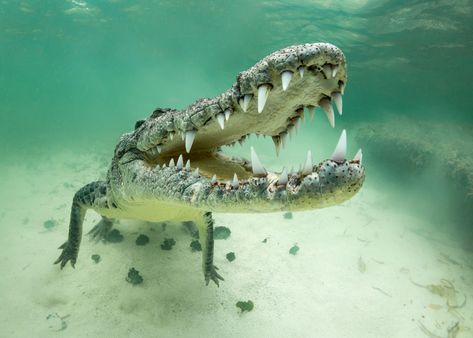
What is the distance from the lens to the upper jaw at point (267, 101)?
187 cm

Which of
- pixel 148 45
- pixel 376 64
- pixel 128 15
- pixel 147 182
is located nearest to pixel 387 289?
pixel 147 182

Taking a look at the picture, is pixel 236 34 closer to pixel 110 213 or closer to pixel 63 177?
pixel 63 177

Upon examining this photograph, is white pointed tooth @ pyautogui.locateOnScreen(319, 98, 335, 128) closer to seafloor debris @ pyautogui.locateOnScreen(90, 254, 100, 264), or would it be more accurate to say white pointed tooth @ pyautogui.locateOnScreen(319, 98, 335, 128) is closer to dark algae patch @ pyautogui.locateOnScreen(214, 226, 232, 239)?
dark algae patch @ pyautogui.locateOnScreen(214, 226, 232, 239)

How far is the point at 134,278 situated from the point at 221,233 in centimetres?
200

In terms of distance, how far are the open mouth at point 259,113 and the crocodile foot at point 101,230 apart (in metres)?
2.95

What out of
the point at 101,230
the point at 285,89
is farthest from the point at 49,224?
the point at 285,89

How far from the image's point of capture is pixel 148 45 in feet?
133

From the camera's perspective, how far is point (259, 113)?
239 centimetres

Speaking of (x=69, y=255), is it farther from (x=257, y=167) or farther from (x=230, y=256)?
(x=257, y=167)

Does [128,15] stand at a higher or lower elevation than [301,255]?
higher

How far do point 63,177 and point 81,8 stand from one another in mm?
22684

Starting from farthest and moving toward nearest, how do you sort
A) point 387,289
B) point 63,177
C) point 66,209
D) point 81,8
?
point 81,8, point 63,177, point 66,209, point 387,289

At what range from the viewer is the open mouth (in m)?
1.86

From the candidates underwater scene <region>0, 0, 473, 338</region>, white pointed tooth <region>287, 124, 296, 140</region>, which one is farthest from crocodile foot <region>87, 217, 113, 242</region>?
white pointed tooth <region>287, 124, 296, 140</region>
